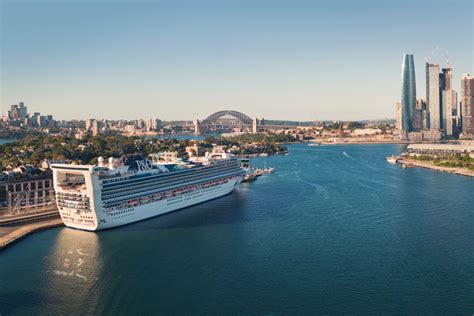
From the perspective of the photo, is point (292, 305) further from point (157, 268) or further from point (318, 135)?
point (318, 135)

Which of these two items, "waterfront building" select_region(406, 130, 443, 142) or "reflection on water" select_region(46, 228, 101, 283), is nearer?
"reflection on water" select_region(46, 228, 101, 283)

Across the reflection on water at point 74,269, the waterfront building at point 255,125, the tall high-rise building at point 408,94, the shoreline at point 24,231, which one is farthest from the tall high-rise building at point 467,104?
the reflection on water at point 74,269

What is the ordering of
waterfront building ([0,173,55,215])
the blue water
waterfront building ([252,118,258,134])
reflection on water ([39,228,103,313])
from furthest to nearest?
1. waterfront building ([252,118,258,134])
2. waterfront building ([0,173,55,215])
3. reflection on water ([39,228,103,313])
4. the blue water

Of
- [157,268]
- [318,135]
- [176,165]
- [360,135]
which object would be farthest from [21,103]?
[157,268]

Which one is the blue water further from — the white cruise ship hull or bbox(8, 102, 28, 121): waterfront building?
bbox(8, 102, 28, 121): waterfront building

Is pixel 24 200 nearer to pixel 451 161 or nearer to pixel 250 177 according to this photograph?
pixel 250 177

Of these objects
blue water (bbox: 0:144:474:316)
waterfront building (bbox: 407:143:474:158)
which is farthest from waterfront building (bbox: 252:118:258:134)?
blue water (bbox: 0:144:474:316)
